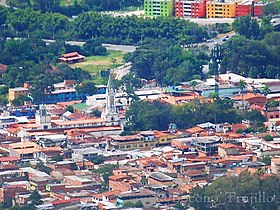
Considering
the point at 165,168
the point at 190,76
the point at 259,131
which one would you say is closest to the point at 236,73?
the point at 190,76

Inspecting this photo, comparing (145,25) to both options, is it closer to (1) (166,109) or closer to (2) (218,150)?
(1) (166,109)

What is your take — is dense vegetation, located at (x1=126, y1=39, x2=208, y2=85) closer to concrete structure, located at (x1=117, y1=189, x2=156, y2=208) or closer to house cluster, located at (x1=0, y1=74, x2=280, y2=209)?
house cluster, located at (x1=0, y1=74, x2=280, y2=209)

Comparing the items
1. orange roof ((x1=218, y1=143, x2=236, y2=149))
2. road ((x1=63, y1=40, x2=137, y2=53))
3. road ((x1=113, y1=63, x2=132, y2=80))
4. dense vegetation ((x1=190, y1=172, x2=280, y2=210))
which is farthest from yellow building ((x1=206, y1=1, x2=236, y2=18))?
dense vegetation ((x1=190, y1=172, x2=280, y2=210))

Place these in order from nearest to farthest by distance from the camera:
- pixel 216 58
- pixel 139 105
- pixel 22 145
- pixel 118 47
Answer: pixel 22 145 → pixel 139 105 → pixel 216 58 → pixel 118 47

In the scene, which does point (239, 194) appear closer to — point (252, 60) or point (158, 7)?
point (252, 60)

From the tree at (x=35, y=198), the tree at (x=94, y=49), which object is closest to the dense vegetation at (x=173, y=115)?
the tree at (x=35, y=198)

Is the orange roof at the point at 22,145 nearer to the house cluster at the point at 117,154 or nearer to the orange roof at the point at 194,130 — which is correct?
the house cluster at the point at 117,154

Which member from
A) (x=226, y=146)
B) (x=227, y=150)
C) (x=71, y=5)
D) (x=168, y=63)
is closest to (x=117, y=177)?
(x=227, y=150)
